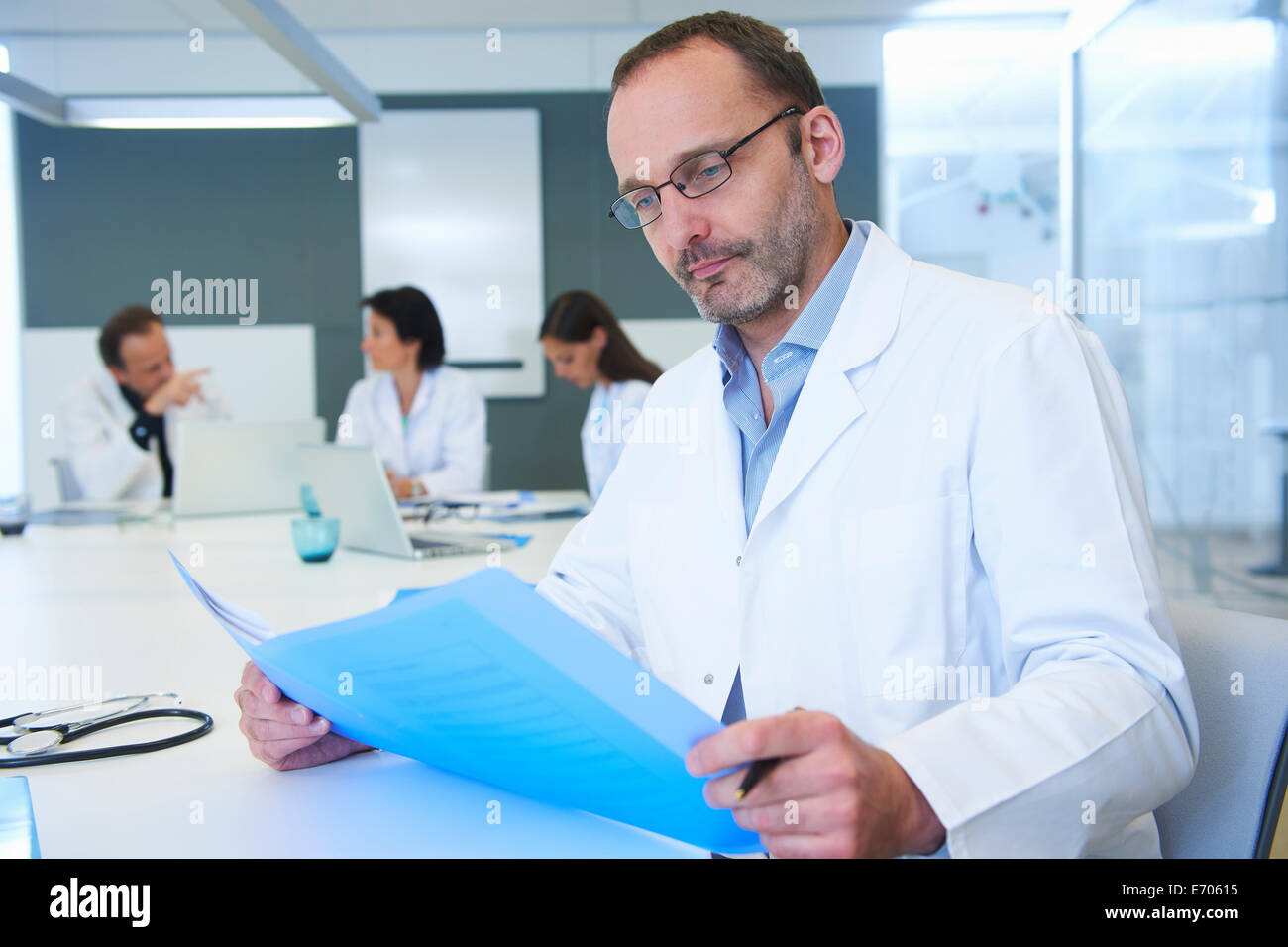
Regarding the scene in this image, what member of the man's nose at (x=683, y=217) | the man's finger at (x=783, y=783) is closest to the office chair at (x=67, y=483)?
the man's nose at (x=683, y=217)

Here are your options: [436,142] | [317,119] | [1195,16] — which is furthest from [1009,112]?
[317,119]

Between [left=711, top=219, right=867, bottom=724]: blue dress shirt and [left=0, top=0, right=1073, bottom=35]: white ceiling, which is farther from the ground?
[left=0, top=0, right=1073, bottom=35]: white ceiling

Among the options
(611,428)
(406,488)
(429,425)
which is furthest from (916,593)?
(429,425)

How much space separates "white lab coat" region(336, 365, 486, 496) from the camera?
15.4 ft

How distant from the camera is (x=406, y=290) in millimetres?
4699

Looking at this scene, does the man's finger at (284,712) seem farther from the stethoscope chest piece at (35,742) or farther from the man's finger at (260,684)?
the stethoscope chest piece at (35,742)

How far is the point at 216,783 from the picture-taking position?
914mm

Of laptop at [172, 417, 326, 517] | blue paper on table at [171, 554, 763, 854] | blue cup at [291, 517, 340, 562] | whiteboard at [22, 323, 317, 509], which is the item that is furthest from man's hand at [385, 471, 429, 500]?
blue paper on table at [171, 554, 763, 854]

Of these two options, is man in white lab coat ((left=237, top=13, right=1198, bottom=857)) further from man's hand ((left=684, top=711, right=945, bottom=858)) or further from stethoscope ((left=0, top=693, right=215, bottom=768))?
stethoscope ((left=0, top=693, right=215, bottom=768))

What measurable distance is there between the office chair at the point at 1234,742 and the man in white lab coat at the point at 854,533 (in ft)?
0.23

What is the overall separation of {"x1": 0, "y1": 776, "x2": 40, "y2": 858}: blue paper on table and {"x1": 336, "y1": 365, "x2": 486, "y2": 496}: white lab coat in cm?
372

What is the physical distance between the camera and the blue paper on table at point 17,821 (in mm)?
750
